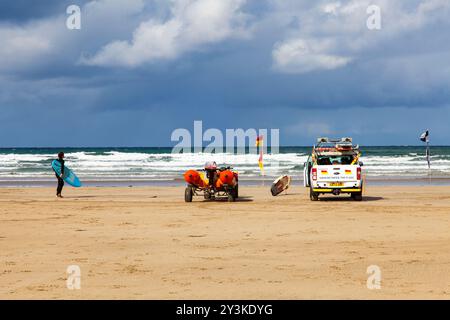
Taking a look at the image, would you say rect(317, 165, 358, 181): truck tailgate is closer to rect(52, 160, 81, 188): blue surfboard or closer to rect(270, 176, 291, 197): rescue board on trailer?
rect(270, 176, 291, 197): rescue board on trailer

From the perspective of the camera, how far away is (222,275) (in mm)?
9773

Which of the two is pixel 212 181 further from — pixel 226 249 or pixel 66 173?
pixel 226 249

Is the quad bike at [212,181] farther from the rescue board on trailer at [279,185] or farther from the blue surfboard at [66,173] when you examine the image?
the blue surfboard at [66,173]

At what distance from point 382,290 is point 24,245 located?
680 centimetres

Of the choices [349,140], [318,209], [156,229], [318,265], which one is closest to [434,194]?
[349,140]

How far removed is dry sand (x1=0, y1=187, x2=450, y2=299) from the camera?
891 cm

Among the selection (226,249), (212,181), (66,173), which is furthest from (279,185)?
(226,249)

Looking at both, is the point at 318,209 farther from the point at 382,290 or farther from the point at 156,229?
the point at 382,290

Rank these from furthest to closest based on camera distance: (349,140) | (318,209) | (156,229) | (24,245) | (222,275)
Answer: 1. (349,140)
2. (318,209)
3. (156,229)
4. (24,245)
5. (222,275)

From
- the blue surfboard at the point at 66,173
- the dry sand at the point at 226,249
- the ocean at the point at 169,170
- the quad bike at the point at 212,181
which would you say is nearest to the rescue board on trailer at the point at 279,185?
the quad bike at the point at 212,181

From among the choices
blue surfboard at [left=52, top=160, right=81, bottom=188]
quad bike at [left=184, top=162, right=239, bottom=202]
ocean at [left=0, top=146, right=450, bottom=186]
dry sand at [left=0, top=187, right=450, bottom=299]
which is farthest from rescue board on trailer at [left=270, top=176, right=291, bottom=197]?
ocean at [left=0, top=146, right=450, bottom=186]

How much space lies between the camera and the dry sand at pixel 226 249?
8914mm

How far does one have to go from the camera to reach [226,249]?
12.1 meters
